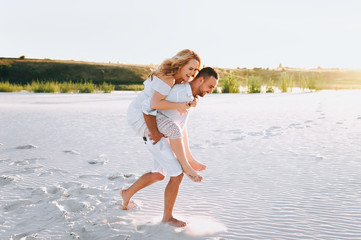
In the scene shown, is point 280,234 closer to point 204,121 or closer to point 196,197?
point 196,197

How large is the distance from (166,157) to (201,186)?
132 cm

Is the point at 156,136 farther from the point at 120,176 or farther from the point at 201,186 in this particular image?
the point at 120,176

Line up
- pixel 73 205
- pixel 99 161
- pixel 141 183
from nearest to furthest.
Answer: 1. pixel 141 183
2. pixel 73 205
3. pixel 99 161

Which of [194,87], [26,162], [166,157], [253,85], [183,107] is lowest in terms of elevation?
[26,162]

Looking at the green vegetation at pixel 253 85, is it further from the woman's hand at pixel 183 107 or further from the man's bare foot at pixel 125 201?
the woman's hand at pixel 183 107

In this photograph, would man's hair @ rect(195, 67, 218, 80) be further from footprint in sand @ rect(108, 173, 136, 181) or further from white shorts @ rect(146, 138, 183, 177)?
footprint in sand @ rect(108, 173, 136, 181)

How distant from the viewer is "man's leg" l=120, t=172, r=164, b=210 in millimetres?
3273

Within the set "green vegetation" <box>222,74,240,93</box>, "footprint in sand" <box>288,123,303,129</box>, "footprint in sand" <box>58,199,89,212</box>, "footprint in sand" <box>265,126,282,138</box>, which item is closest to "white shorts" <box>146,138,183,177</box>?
"footprint in sand" <box>58,199,89,212</box>

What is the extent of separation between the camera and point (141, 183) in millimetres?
3344

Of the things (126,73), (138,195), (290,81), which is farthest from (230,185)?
(126,73)

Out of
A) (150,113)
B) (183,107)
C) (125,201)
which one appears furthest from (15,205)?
(183,107)

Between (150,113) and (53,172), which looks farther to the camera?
(53,172)

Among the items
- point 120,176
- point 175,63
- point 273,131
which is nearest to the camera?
point 175,63

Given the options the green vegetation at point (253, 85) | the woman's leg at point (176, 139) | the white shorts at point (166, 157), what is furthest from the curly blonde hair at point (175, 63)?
the green vegetation at point (253, 85)
